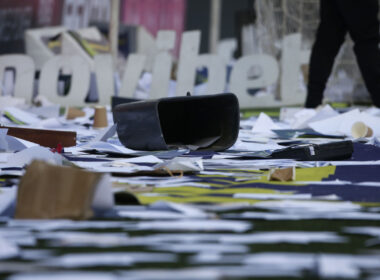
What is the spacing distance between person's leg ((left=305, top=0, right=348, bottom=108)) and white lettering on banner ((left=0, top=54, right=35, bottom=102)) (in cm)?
213

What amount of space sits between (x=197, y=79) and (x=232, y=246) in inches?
180

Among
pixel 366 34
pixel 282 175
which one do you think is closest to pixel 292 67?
pixel 366 34

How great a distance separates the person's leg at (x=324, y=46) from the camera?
321 centimetres

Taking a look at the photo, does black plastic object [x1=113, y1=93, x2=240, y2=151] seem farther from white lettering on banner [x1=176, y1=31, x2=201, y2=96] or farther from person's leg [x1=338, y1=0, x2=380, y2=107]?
white lettering on banner [x1=176, y1=31, x2=201, y2=96]

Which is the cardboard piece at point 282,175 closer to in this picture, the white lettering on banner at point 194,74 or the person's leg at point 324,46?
the person's leg at point 324,46

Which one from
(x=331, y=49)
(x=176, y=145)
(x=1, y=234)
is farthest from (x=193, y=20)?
(x=1, y=234)

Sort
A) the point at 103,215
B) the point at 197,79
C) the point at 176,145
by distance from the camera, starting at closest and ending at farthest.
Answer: the point at 103,215, the point at 176,145, the point at 197,79

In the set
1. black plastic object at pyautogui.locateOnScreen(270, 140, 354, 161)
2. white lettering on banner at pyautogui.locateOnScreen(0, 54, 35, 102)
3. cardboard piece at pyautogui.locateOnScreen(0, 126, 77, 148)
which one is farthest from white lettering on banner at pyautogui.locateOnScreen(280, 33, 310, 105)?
black plastic object at pyautogui.locateOnScreen(270, 140, 354, 161)

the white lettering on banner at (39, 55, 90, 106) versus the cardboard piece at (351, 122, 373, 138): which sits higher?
the white lettering on banner at (39, 55, 90, 106)

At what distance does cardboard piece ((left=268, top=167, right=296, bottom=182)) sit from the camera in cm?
130

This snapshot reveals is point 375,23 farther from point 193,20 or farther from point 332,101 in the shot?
point 193,20

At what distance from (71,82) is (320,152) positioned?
10.7 ft

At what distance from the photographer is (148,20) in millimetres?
7523

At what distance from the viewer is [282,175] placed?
1.30m
